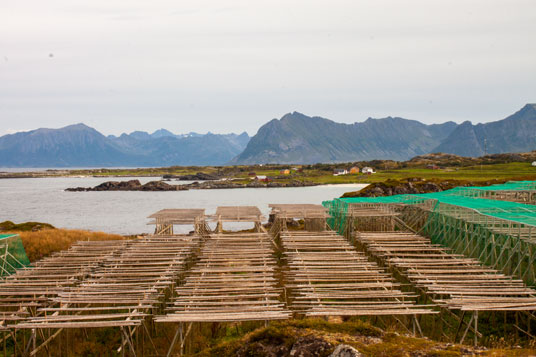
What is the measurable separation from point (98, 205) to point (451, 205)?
322 ft

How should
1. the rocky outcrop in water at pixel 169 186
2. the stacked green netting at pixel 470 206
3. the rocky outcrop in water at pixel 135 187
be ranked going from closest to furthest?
the stacked green netting at pixel 470 206 → the rocky outcrop in water at pixel 135 187 → the rocky outcrop in water at pixel 169 186

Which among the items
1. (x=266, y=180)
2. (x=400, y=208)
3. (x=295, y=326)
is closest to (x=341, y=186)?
(x=266, y=180)

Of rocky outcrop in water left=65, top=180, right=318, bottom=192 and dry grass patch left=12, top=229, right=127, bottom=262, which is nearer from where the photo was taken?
dry grass patch left=12, top=229, right=127, bottom=262

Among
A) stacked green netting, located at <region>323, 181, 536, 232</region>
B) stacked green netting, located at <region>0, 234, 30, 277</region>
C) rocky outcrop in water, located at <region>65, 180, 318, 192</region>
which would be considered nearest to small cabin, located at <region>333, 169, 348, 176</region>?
rocky outcrop in water, located at <region>65, 180, 318, 192</region>

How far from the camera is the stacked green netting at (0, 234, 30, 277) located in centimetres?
2406

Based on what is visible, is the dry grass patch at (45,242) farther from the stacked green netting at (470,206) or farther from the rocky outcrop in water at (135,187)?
the rocky outcrop in water at (135,187)

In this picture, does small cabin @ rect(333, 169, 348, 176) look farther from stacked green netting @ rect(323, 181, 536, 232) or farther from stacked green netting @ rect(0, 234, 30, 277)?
stacked green netting @ rect(0, 234, 30, 277)

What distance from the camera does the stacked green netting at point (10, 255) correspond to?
24.1 metres

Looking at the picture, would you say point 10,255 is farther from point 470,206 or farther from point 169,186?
point 169,186

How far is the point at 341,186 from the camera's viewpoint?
152 m

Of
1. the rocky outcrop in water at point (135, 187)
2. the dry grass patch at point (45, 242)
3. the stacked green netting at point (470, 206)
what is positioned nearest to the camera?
the stacked green netting at point (470, 206)

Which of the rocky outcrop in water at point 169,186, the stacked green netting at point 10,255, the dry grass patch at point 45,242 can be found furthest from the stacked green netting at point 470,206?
the rocky outcrop in water at point 169,186

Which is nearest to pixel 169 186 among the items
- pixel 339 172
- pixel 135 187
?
pixel 135 187

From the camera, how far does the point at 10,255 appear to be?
25.2m
